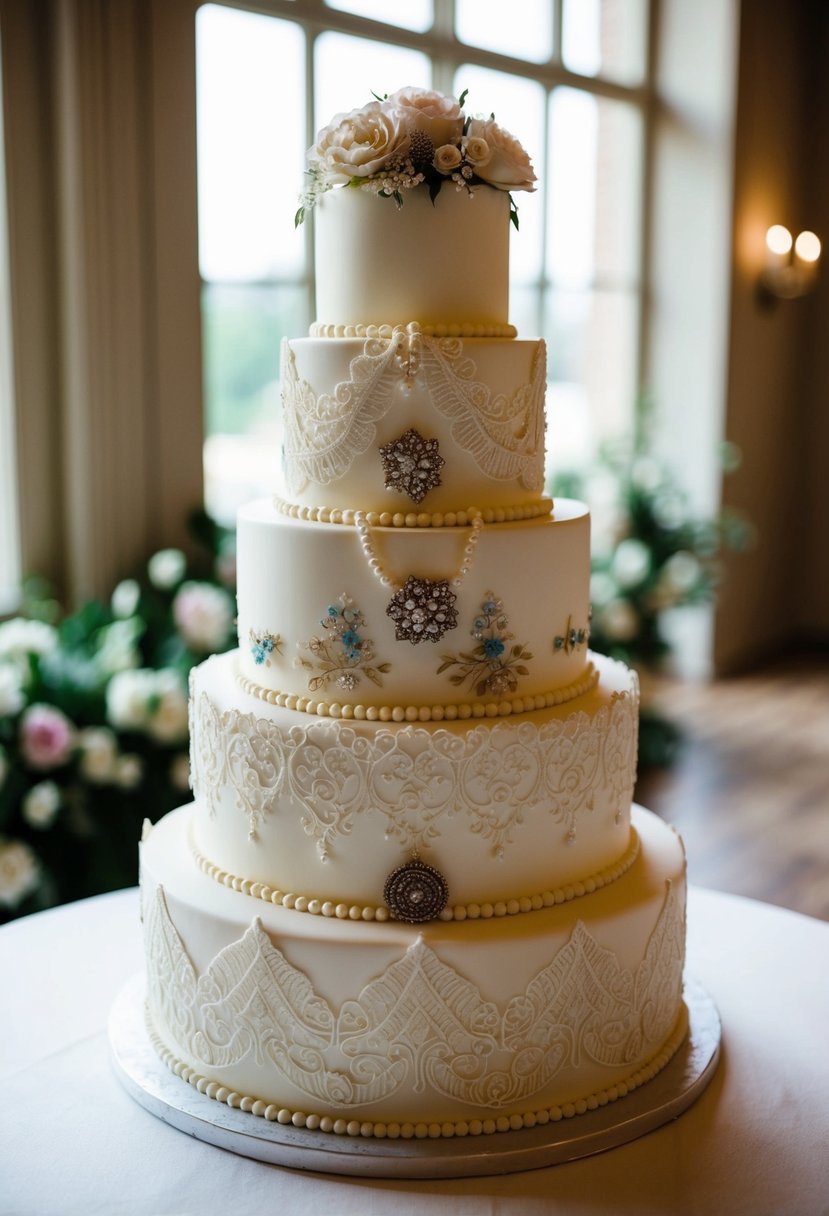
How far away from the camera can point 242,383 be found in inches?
174

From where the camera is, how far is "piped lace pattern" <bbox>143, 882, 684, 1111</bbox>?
1.86 meters

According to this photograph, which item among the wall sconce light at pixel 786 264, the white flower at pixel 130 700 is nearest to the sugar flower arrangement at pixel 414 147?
the white flower at pixel 130 700

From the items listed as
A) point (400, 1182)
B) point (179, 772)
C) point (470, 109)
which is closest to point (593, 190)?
point (470, 109)

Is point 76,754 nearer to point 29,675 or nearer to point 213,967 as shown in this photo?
point 29,675

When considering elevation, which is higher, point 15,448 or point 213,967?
point 15,448

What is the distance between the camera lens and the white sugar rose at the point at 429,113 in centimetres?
187

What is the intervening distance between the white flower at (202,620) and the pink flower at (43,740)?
0.55 metres

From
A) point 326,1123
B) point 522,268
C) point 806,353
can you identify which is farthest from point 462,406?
point 806,353

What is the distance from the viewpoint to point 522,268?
5.82 m

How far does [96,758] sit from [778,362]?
17.5 feet

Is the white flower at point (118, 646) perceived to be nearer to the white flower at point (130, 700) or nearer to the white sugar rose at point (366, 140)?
the white flower at point (130, 700)

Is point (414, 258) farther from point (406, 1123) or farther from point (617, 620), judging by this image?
point (617, 620)

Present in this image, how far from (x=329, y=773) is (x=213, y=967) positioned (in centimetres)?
36

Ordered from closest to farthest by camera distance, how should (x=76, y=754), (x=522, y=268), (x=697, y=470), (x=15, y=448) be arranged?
(x=76, y=754), (x=15, y=448), (x=522, y=268), (x=697, y=470)
